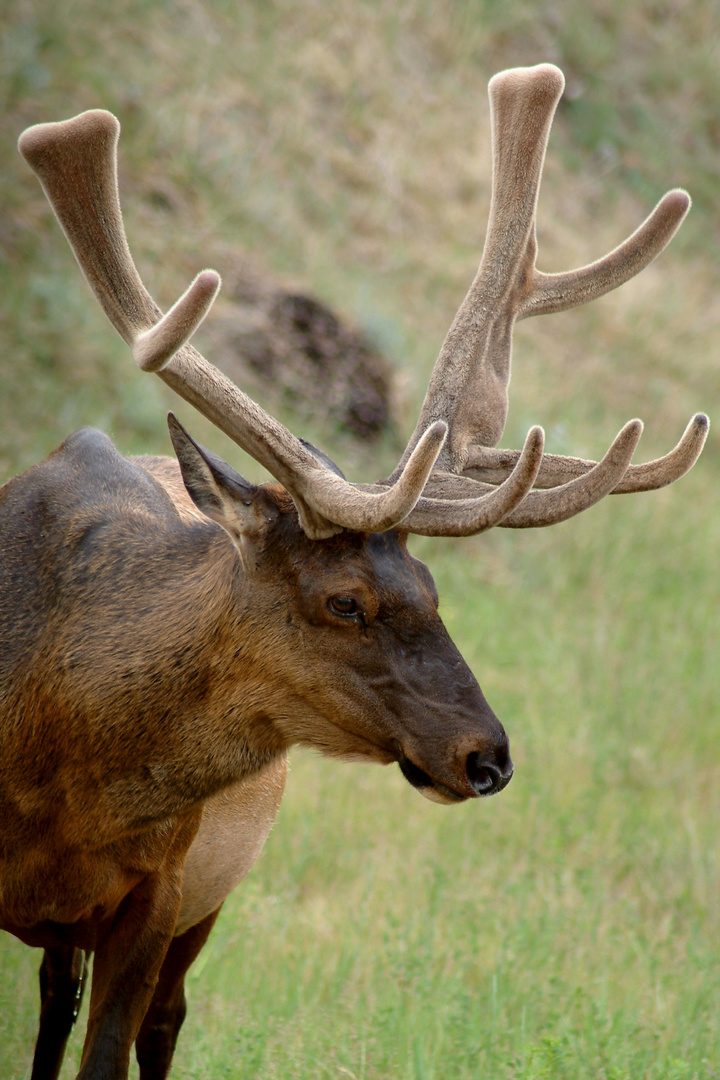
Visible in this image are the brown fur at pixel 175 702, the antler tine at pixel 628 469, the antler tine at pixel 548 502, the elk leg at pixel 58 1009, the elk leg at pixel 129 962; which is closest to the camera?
the antler tine at pixel 548 502

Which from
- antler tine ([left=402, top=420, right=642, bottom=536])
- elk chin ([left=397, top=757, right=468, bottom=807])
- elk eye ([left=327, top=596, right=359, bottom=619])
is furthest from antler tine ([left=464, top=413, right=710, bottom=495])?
elk chin ([left=397, top=757, right=468, bottom=807])

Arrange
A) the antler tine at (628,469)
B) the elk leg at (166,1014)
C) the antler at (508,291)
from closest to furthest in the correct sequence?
the antler tine at (628,469), the antler at (508,291), the elk leg at (166,1014)

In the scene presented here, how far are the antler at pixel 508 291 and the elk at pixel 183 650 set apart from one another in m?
0.25

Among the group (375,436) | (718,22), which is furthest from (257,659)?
(718,22)

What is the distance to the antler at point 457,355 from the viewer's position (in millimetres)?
2936

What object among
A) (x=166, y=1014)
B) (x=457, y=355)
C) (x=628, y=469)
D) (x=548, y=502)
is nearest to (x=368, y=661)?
(x=548, y=502)

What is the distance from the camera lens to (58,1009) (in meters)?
3.98

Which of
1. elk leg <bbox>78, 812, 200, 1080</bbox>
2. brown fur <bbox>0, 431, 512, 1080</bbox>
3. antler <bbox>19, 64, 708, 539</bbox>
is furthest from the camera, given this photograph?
A: elk leg <bbox>78, 812, 200, 1080</bbox>

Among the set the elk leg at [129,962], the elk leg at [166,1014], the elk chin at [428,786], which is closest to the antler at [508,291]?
the elk chin at [428,786]

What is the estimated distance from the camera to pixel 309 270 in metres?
11.3

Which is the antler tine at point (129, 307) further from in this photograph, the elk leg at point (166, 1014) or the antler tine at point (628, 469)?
the elk leg at point (166, 1014)

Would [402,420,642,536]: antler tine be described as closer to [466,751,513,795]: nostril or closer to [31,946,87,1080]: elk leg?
[466,751,513,795]: nostril

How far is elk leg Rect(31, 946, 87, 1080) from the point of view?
13.0ft

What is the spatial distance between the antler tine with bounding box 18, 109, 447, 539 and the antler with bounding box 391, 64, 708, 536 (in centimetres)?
52
